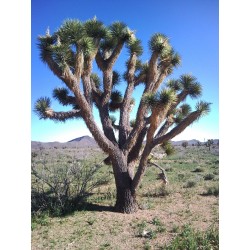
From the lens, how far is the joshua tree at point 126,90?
7914mm

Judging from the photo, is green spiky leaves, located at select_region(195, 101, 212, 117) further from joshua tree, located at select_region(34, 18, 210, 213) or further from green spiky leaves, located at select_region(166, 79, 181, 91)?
green spiky leaves, located at select_region(166, 79, 181, 91)

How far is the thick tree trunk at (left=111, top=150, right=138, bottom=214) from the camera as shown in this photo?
28.1 feet

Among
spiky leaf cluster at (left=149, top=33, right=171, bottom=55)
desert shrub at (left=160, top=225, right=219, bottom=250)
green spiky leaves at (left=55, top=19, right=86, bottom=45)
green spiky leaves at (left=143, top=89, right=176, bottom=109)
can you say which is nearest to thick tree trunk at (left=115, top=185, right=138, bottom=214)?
desert shrub at (left=160, top=225, right=219, bottom=250)

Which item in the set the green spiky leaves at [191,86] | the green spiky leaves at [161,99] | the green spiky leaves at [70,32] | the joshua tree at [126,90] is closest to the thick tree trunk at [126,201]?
the joshua tree at [126,90]

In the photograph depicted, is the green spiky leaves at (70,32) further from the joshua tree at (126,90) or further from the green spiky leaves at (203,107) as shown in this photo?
the green spiky leaves at (203,107)

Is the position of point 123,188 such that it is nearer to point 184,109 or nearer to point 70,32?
point 184,109

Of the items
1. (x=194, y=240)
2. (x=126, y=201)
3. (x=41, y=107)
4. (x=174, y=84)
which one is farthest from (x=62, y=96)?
(x=194, y=240)

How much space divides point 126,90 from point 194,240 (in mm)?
5428

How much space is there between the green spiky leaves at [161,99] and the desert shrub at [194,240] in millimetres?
3004

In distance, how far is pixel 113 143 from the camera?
9203 millimetres

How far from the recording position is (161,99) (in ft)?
25.2
